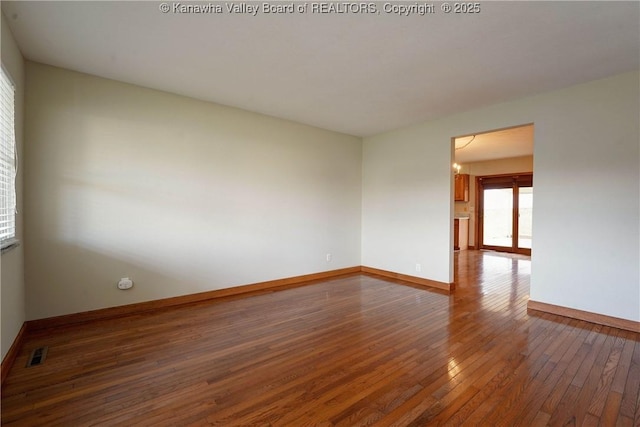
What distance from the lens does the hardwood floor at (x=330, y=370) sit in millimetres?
1686

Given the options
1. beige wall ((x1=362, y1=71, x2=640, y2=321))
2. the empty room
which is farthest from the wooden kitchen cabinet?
beige wall ((x1=362, y1=71, x2=640, y2=321))

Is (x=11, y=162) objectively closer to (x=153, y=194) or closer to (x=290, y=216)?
(x=153, y=194)

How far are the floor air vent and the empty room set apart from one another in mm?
15

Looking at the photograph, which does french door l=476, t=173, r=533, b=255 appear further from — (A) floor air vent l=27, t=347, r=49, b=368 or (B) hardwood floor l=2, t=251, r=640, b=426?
(A) floor air vent l=27, t=347, r=49, b=368

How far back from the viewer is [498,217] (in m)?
8.27

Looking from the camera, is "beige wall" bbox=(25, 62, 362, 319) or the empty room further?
"beige wall" bbox=(25, 62, 362, 319)

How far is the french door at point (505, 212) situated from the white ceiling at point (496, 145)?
0.85 meters

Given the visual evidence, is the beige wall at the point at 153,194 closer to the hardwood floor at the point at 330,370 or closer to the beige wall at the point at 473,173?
the hardwood floor at the point at 330,370

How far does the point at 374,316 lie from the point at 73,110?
3.83 m

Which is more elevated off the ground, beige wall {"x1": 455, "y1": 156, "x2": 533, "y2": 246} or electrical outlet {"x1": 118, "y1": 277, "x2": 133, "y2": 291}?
beige wall {"x1": 455, "y1": 156, "x2": 533, "y2": 246}

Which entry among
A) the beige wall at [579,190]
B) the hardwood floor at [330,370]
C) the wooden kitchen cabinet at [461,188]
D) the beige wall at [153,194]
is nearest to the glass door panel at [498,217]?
the wooden kitchen cabinet at [461,188]

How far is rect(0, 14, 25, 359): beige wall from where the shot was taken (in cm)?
208

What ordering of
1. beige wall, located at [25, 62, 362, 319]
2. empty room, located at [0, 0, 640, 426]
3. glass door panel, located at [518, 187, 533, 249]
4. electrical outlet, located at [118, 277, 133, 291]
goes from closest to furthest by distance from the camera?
1. empty room, located at [0, 0, 640, 426]
2. beige wall, located at [25, 62, 362, 319]
3. electrical outlet, located at [118, 277, 133, 291]
4. glass door panel, located at [518, 187, 533, 249]

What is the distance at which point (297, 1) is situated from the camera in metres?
1.97
